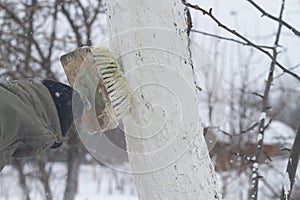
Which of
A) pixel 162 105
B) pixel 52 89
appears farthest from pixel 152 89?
A: pixel 52 89

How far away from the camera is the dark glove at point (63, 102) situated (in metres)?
0.89

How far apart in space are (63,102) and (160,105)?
16 cm

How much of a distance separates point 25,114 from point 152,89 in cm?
22

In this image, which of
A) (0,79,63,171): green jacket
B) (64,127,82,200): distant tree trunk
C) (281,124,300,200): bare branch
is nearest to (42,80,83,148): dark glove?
(0,79,63,171): green jacket

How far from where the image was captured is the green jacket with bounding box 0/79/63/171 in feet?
2.52

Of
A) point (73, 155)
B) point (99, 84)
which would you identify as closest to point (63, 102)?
point (99, 84)

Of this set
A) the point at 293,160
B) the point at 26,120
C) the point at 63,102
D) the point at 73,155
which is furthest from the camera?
the point at 73,155

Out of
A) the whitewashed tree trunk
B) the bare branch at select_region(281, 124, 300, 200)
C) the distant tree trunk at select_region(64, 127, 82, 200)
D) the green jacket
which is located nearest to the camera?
the green jacket

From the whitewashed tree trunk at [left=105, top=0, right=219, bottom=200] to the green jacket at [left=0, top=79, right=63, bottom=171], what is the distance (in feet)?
0.46

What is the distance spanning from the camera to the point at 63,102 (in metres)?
0.90

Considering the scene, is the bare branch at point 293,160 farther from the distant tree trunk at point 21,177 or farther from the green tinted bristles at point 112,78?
the distant tree trunk at point 21,177

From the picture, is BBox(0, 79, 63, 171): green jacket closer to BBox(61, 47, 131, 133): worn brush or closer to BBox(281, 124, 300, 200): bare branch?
BBox(61, 47, 131, 133): worn brush

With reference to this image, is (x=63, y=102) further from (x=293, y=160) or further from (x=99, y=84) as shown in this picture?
(x=293, y=160)

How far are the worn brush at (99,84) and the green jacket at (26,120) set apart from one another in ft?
0.30
